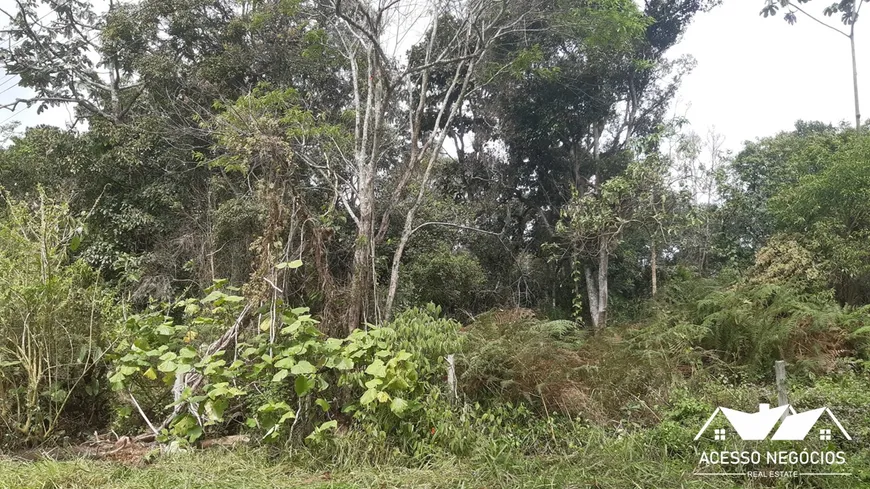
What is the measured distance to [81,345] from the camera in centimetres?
432

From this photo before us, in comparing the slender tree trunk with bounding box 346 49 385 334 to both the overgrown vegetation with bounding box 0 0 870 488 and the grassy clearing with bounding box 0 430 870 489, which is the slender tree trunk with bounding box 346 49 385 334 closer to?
the overgrown vegetation with bounding box 0 0 870 488

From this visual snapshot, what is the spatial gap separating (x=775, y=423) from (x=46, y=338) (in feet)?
17.7

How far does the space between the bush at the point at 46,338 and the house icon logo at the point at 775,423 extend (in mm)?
4780

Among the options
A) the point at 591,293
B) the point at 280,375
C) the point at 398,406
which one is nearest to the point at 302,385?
the point at 280,375

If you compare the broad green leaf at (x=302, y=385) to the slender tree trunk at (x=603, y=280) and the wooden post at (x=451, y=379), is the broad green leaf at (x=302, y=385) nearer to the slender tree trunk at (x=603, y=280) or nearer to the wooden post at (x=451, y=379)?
the wooden post at (x=451, y=379)

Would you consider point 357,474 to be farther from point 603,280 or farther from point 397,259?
point 603,280

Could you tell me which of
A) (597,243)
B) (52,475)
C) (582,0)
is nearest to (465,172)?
(597,243)

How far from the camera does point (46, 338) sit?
420cm

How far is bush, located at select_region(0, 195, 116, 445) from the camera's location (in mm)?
4059

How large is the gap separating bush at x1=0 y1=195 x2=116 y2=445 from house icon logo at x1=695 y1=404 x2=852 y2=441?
4.78m

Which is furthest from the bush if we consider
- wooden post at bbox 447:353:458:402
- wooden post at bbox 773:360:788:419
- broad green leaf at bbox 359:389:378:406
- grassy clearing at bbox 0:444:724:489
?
wooden post at bbox 773:360:788:419

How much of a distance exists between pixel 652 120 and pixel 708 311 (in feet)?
22.2

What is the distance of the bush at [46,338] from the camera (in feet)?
13.3

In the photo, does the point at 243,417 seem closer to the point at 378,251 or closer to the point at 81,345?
→ the point at 81,345
